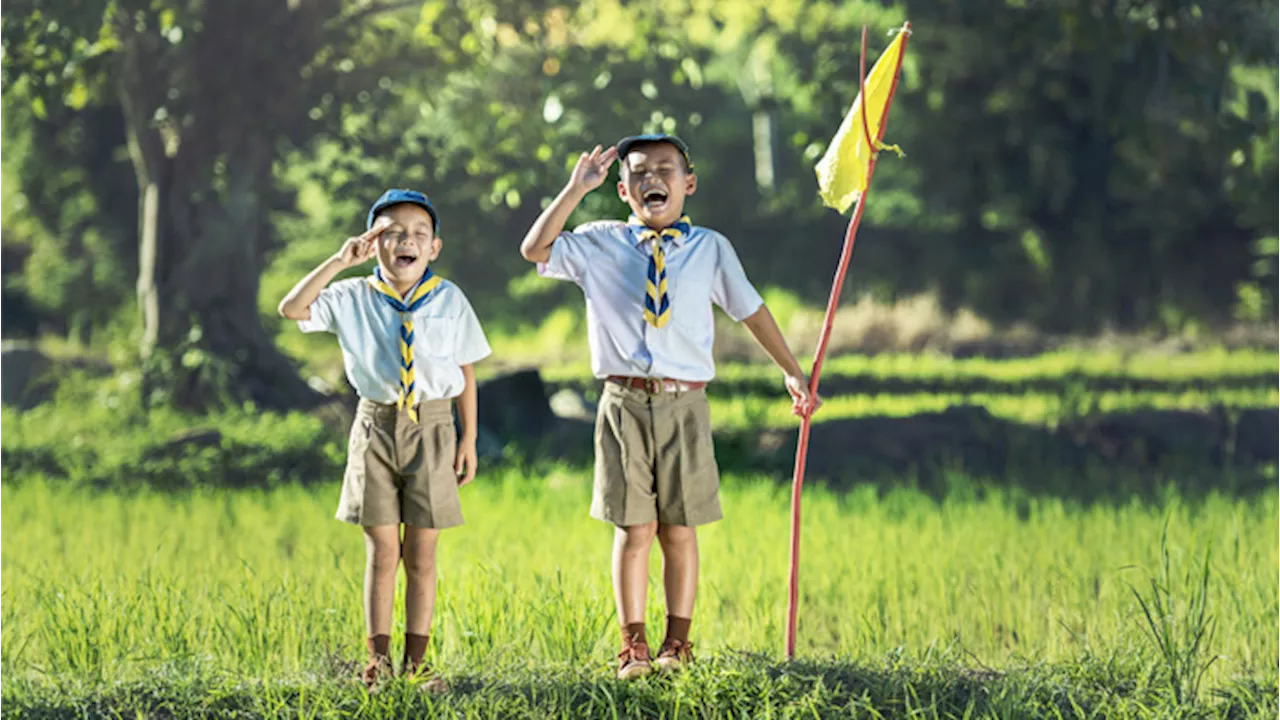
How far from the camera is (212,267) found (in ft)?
Answer: 41.1

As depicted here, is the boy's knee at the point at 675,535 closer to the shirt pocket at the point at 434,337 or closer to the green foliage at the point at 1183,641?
the shirt pocket at the point at 434,337

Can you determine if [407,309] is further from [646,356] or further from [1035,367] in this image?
[1035,367]

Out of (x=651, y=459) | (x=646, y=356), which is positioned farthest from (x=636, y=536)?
(x=646, y=356)

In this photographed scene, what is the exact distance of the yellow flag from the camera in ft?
14.2

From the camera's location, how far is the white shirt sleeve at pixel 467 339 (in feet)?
13.8

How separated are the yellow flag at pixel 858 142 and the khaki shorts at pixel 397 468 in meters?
1.25

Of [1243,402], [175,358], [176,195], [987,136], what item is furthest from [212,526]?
[987,136]

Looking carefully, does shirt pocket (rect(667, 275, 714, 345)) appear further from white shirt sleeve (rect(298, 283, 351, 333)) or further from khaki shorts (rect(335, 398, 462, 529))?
white shirt sleeve (rect(298, 283, 351, 333))

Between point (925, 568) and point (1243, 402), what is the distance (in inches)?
295

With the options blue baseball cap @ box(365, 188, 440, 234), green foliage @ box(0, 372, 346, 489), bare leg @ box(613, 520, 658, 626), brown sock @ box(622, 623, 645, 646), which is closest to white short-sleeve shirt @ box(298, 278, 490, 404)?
blue baseball cap @ box(365, 188, 440, 234)

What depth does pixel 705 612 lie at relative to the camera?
5402 millimetres

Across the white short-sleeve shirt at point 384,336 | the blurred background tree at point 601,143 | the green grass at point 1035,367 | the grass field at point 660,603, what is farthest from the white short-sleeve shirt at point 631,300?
the green grass at point 1035,367

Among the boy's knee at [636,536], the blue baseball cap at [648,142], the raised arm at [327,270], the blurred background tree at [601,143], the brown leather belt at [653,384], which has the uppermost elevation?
the blurred background tree at [601,143]

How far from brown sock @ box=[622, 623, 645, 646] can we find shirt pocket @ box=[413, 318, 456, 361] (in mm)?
867
